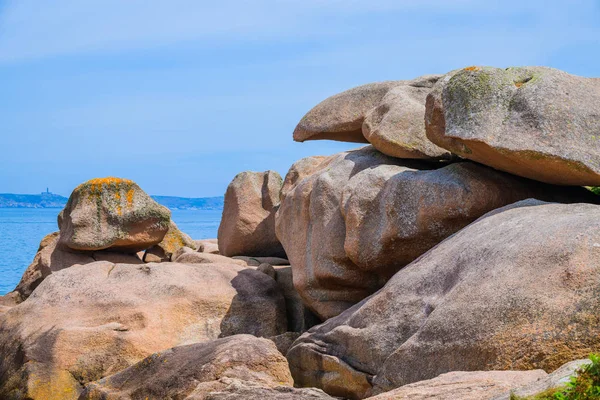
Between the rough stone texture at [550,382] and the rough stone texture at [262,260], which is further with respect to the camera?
the rough stone texture at [262,260]

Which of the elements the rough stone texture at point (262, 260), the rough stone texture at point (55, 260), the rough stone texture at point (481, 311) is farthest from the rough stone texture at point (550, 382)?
the rough stone texture at point (55, 260)

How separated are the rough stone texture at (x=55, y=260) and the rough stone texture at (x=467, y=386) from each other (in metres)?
15.0

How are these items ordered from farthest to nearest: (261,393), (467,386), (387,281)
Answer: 1. (387,281)
2. (261,393)
3. (467,386)

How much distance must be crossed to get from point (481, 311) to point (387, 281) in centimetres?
454

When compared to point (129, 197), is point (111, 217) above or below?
below

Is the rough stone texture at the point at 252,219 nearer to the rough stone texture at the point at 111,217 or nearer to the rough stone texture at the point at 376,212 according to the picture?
the rough stone texture at the point at 111,217

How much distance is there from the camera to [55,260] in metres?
21.0

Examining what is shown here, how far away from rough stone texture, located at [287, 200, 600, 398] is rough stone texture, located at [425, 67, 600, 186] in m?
1.05

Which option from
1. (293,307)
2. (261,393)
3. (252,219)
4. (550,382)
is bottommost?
(293,307)

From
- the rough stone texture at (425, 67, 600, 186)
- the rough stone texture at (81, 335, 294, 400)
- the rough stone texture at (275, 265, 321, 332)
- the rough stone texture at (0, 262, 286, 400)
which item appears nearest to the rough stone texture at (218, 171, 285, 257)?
the rough stone texture at (275, 265, 321, 332)

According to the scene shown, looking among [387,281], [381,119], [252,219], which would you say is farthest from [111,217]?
[387,281]

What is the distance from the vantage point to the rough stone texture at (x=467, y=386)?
22.0ft

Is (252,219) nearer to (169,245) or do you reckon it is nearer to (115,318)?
(169,245)

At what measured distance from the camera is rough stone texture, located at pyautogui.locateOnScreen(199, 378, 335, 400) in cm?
790
